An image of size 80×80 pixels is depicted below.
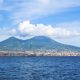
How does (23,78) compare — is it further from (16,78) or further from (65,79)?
(65,79)

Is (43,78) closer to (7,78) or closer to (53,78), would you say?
(53,78)

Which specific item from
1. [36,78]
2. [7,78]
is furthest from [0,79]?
[36,78]

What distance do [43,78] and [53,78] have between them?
90.1 inches

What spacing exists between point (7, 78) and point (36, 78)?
22.5 feet

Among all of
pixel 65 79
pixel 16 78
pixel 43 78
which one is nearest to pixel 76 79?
pixel 65 79

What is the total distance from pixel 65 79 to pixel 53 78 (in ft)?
9.47

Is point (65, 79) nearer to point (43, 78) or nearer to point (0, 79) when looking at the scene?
point (43, 78)

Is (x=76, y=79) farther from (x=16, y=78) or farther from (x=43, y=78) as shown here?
(x=16, y=78)

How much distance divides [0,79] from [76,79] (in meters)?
17.0

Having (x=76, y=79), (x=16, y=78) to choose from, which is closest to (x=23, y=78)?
(x=16, y=78)

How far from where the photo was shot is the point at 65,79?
77.1 m

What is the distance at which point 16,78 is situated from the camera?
259ft

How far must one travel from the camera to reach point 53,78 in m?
78.2

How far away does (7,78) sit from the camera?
7919 centimetres
